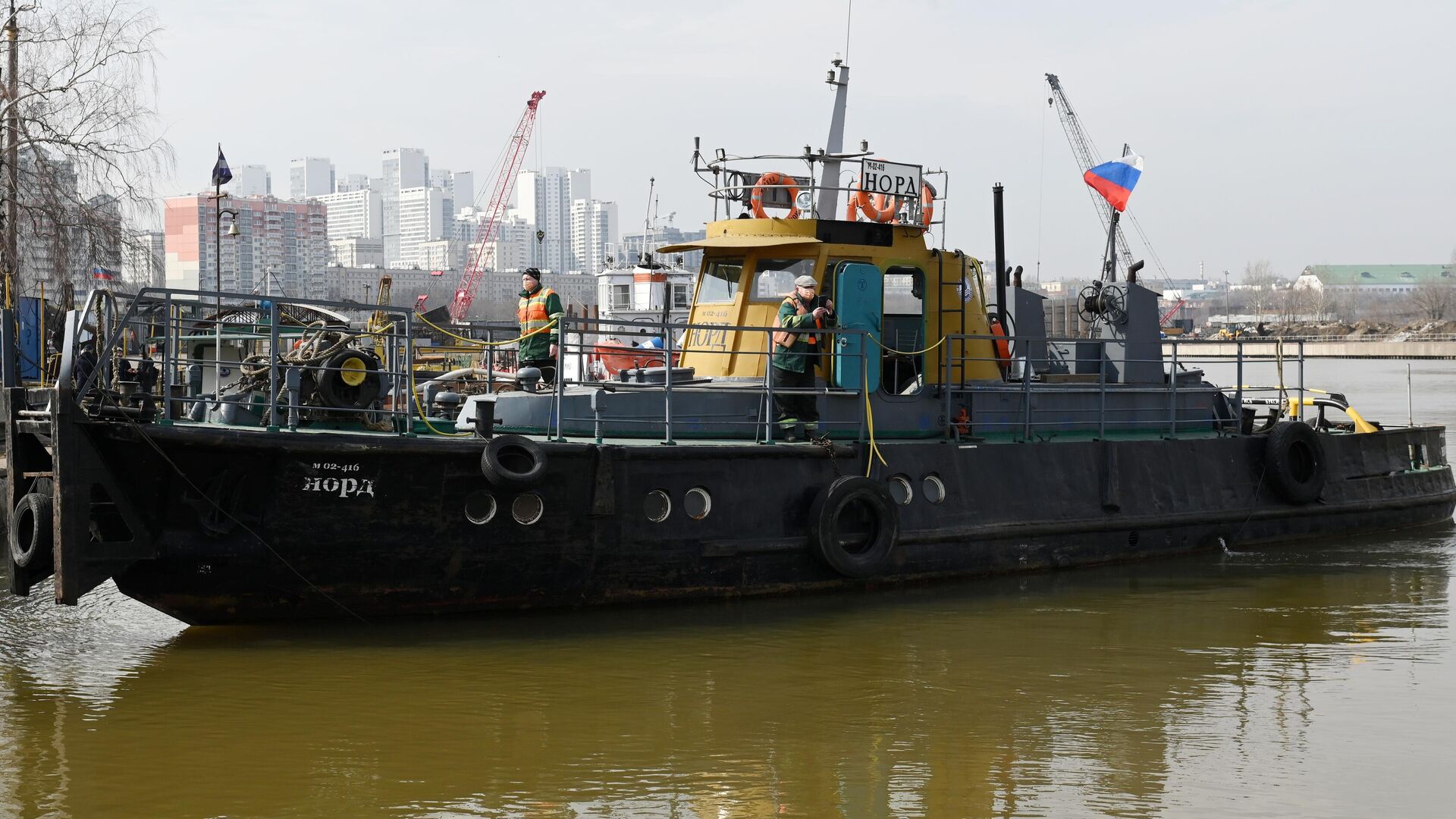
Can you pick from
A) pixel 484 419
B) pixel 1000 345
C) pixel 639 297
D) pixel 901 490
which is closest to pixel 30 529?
pixel 484 419

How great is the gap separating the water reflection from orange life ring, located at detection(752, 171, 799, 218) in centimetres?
355

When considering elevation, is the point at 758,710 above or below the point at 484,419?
below

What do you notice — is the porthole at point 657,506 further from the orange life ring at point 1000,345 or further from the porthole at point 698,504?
the orange life ring at point 1000,345

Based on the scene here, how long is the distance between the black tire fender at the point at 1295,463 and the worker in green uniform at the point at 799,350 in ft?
19.1

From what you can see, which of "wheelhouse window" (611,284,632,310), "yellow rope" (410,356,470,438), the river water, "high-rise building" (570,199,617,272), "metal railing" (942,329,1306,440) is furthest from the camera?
"high-rise building" (570,199,617,272)

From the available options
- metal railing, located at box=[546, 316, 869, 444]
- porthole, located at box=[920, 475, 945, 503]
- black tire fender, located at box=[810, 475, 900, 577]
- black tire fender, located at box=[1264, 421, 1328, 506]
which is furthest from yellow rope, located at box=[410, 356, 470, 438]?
black tire fender, located at box=[1264, 421, 1328, 506]

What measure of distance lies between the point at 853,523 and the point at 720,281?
2568mm

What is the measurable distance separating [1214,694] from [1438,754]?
5.01 ft

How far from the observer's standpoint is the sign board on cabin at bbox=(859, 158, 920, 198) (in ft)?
40.5

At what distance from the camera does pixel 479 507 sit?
999 cm

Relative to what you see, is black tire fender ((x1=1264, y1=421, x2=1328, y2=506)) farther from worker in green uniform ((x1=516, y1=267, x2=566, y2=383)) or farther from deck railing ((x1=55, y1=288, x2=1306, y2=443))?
worker in green uniform ((x1=516, y1=267, x2=566, y2=383))

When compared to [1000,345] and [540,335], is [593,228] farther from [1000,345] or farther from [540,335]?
[540,335]

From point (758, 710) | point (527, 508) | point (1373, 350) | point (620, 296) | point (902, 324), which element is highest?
point (1373, 350)

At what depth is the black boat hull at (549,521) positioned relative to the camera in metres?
9.41
